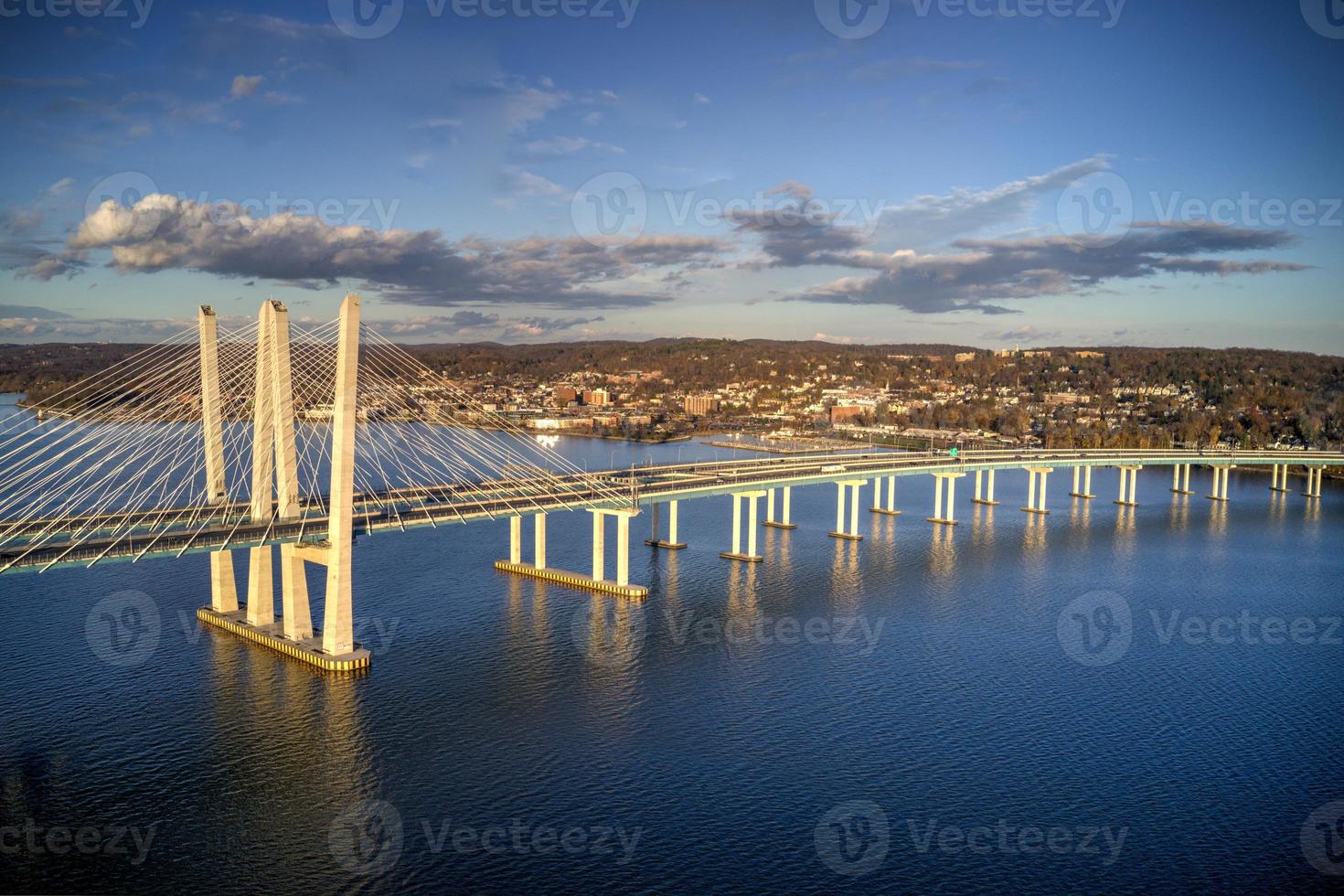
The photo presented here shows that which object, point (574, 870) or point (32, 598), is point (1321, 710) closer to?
point (574, 870)

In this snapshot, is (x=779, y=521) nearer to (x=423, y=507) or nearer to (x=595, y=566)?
(x=595, y=566)

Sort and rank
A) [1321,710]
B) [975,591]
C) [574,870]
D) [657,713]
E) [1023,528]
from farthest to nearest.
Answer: [1023,528], [975,591], [1321,710], [657,713], [574,870]

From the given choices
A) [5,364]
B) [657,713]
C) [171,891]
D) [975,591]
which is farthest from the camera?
[5,364]

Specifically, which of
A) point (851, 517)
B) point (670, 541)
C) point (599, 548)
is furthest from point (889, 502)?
point (599, 548)

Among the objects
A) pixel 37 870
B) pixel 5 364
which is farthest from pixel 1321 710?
pixel 5 364

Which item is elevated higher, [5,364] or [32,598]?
[5,364]

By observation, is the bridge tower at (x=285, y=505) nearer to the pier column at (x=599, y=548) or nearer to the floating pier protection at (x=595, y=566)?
the floating pier protection at (x=595, y=566)

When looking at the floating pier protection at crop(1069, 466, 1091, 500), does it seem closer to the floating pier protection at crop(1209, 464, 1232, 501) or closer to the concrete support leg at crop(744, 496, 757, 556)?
the floating pier protection at crop(1209, 464, 1232, 501)
